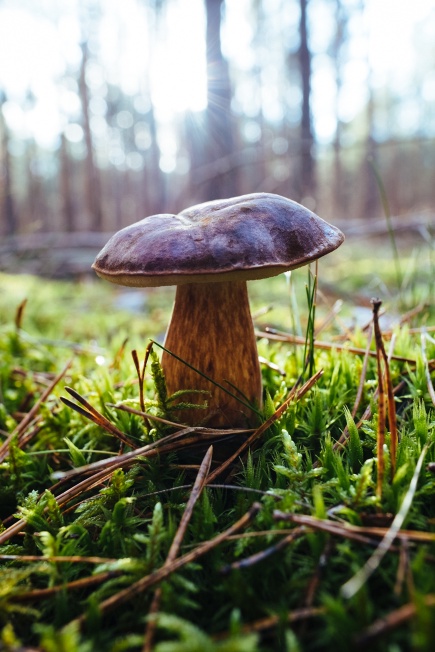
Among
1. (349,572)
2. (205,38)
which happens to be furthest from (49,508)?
(205,38)

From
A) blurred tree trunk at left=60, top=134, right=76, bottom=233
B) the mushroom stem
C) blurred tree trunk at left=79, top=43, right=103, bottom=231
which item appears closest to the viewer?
the mushroom stem

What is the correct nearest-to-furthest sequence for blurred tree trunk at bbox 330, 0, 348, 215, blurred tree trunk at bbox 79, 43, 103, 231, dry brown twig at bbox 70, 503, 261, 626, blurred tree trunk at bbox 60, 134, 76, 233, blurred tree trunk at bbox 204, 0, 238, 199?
dry brown twig at bbox 70, 503, 261, 626 < blurred tree trunk at bbox 204, 0, 238, 199 < blurred tree trunk at bbox 79, 43, 103, 231 < blurred tree trunk at bbox 60, 134, 76, 233 < blurred tree trunk at bbox 330, 0, 348, 215

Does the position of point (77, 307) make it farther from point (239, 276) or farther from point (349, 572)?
point (349, 572)

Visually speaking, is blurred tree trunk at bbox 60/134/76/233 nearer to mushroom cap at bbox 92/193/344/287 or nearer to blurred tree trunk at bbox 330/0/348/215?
blurred tree trunk at bbox 330/0/348/215

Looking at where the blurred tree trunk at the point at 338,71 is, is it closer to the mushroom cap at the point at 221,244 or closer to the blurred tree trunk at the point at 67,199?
the blurred tree trunk at the point at 67,199

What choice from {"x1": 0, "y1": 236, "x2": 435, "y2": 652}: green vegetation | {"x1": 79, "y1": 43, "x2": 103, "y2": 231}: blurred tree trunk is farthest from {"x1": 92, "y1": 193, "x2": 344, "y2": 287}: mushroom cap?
{"x1": 79, "y1": 43, "x2": 103, "y2": 231}: blurred tree trunk

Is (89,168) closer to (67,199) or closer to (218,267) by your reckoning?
(67,199)

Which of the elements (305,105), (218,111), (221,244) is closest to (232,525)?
(221,244)

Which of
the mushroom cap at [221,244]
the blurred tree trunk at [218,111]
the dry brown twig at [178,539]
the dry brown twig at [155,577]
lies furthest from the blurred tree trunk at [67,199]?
the dry brown twig at [155,577]
